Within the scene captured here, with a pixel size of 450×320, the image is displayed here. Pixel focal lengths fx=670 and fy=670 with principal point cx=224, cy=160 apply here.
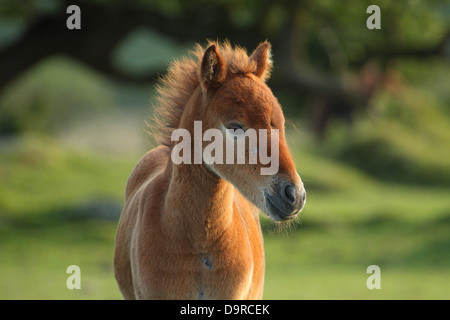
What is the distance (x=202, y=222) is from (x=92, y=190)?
570 inches

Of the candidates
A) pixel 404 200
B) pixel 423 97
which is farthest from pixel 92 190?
pixel 423 97

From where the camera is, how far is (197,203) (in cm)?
434

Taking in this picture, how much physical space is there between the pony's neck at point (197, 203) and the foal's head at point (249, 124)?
132 millimetres

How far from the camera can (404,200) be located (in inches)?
832

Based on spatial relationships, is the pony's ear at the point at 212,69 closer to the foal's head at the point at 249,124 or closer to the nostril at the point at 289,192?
the foal's head at the point at 249,124

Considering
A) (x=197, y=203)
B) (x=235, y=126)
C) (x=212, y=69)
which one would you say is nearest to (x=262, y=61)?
(x=212, y=69)

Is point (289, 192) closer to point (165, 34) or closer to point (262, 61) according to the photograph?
point (262, 61)

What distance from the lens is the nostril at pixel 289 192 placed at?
12.5 feet

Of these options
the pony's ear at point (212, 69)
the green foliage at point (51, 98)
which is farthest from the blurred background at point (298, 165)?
the pony's ear at point (212, 69)

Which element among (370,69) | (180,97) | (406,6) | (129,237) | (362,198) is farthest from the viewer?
(370,69)

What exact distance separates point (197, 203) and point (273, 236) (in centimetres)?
902

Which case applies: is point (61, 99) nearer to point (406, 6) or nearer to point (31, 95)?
point (31, 95)

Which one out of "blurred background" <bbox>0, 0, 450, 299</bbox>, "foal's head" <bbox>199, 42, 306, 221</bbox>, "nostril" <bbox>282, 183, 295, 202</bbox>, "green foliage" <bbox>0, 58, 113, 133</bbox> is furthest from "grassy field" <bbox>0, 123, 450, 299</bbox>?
"green foliage" <bbox>0, 58, 113, 133</bbox>

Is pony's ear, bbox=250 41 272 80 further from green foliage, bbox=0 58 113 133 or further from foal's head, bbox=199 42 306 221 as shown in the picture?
green foliage, bbox=0 58 113 133
